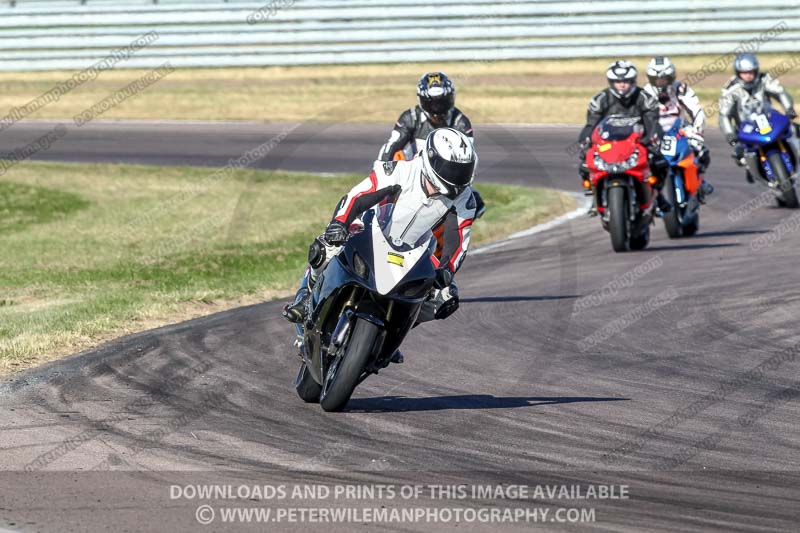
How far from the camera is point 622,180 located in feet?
47.8

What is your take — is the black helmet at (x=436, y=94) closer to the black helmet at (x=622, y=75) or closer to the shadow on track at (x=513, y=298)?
the shadow on track at (x=513, y=298)

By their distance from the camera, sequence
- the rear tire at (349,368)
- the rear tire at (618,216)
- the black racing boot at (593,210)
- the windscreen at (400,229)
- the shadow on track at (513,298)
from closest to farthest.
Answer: the rear tire at (349,368)
the windscreen at (400,229)
the shadow on track at (513,298)
the rear tire at (618,216)
the black racing boot at (593,210)

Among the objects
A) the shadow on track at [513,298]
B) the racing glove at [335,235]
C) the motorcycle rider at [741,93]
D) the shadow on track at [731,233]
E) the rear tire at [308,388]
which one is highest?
the motorcycle rider at [741,93]

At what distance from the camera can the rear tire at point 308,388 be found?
8.02 metres

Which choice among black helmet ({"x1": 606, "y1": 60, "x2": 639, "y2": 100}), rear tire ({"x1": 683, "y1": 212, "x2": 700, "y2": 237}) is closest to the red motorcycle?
black helmet ({"x1": 606, "y1": 60, "x2": 639, "y2": 100})

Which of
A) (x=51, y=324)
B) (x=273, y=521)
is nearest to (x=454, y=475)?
(x=273, y=521)

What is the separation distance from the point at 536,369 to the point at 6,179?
1643 cm

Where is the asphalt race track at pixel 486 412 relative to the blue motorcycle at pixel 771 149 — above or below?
below

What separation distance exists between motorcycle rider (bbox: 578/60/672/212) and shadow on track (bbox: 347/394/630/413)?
698cm

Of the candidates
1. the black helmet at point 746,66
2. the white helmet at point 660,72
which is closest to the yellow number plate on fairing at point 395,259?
the white helmet at point 660,72

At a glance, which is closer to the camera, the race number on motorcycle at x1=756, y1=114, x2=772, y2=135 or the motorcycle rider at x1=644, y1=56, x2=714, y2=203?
the motorcycle rider at x1=644, y1=56, x2=714, y2=203

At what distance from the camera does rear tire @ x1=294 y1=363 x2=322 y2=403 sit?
8.02 m

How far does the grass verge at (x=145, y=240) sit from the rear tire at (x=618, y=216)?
2.44 m

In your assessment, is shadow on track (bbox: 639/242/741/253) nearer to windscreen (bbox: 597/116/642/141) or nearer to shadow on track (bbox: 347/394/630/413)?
windscreen (bbox: 597/116/642/141)
